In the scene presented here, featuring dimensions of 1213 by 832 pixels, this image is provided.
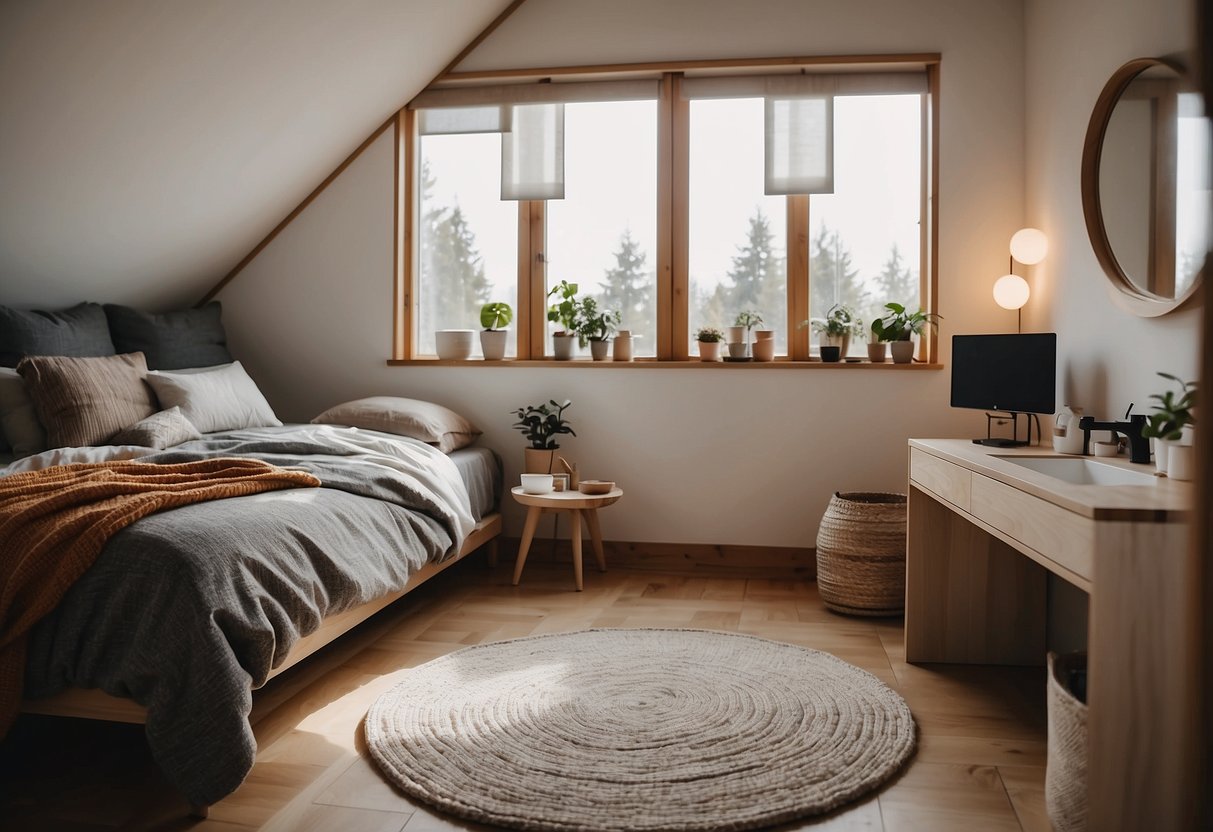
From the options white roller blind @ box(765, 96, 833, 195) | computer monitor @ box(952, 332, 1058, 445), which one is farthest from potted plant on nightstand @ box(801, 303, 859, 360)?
computer monitor @ box(952, 332, 1058, 445)

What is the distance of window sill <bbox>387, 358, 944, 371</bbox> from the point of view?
3.80 m

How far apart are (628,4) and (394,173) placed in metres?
1.32

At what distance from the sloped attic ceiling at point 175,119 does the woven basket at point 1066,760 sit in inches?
118

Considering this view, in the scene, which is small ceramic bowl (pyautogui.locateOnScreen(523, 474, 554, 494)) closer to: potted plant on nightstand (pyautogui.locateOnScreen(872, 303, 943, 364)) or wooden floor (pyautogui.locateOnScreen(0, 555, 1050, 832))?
wooden floor (pyautogui.locateOnScreen(0, 555, 1050, 832))

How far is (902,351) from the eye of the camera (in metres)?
3.80

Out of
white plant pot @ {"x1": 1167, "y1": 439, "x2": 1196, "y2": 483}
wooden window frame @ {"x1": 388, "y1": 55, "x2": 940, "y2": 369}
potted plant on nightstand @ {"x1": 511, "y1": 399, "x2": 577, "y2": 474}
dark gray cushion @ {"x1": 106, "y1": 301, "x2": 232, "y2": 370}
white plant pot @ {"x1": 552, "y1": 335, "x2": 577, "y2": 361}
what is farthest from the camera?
white plant pot @ {"x1": 552, "y1": 335, "x2": 577, "y2": 361}

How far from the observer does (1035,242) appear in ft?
10.9

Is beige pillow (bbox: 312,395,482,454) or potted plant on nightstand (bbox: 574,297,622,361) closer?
beige pillow (bbox: 312,395,482,454)

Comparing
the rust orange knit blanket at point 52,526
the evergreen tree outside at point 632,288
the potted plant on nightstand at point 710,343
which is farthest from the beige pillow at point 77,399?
the potted plant on nightstand at point 710,343

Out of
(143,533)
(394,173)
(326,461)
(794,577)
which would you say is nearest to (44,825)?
(143,533)

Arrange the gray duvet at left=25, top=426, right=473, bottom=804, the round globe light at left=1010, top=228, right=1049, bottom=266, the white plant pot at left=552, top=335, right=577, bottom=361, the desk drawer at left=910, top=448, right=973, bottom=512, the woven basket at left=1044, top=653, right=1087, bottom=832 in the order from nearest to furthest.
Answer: the woven basket at left=1044, top=653, right=1087, bottom=832, the gray duvet at left=25, top=426, right=473, bottom=804, the desk drawer at left=910, top=448, right=973, bottom=512, the round globe light at left=1010, top=228, right=1049, bottom=266, the white plant pot at left=552, top=335, right=577, bottom=361

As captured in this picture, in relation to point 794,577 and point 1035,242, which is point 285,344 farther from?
point 1035,242

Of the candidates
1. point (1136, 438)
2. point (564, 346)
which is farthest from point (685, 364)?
point (1136, 438)

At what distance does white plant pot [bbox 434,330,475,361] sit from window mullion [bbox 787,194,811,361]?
1.48m
